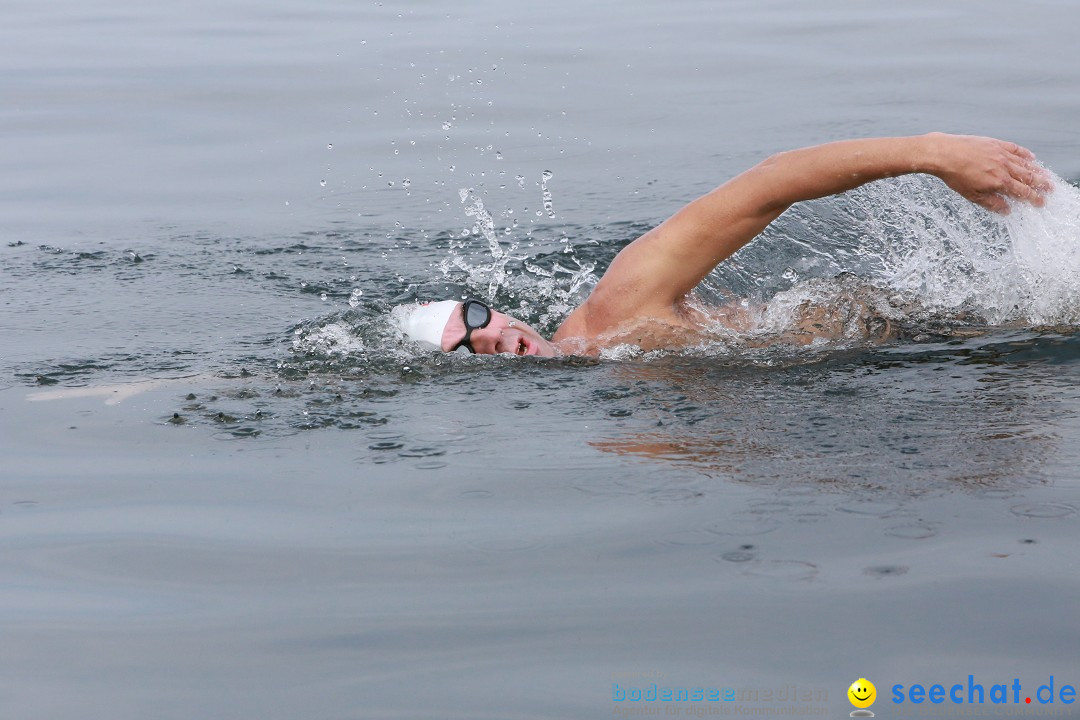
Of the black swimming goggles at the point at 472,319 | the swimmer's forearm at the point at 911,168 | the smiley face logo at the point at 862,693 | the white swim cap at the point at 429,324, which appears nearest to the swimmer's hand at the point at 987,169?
the swimmer's forearm at the point at 911,168

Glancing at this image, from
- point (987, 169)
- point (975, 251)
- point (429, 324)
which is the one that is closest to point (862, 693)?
point (987, 169)

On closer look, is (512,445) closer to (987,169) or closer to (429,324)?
(429,324)

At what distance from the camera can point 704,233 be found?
215 inches

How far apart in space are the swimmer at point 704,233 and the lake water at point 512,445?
18 centimetres

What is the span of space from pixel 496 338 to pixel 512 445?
4.63 feet

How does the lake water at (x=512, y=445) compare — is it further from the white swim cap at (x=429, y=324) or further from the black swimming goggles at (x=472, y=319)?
the black swimming goggles at (x=472, y=319)

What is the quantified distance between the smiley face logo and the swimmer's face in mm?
3177

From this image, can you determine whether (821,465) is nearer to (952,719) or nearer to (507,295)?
(952,719)

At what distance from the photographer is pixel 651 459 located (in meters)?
4.35

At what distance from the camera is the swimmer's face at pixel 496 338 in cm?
598

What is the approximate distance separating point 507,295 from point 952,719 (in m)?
4.96

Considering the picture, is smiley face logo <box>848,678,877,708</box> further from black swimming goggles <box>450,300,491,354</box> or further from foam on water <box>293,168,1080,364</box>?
black swimming goggles <box>450,300,491,354</box>

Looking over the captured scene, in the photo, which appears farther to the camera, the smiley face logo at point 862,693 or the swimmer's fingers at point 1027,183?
the swimmer's fingers at point 1027,183

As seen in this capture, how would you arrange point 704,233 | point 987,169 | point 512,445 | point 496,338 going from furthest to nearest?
Result: point 496,338 → point 704,233 → point 987,169 → point 512,445
